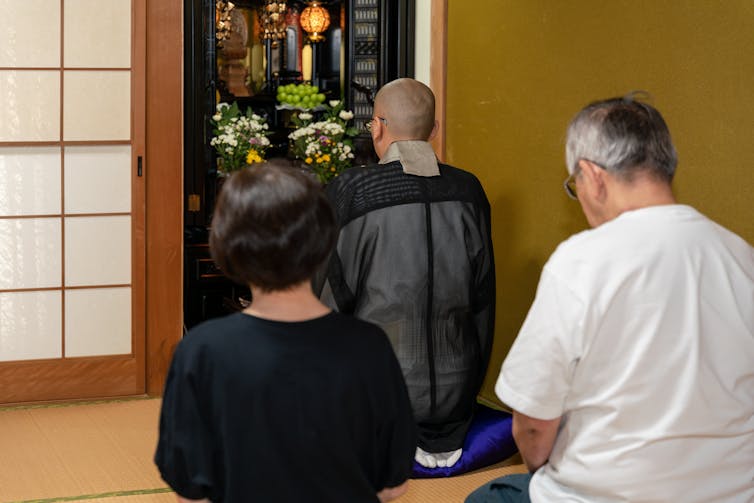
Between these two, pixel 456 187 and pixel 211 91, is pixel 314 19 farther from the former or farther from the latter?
pixel 456 187

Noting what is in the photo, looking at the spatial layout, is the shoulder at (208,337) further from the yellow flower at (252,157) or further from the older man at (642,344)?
the yellow flower at (252,157)

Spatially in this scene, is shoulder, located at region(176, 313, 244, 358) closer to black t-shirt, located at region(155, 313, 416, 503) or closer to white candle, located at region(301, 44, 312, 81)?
black t-shirt, located at region(155, 313, 416, 503)

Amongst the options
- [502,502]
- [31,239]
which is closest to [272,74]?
[31,239]

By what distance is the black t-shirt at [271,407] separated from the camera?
1.40 m

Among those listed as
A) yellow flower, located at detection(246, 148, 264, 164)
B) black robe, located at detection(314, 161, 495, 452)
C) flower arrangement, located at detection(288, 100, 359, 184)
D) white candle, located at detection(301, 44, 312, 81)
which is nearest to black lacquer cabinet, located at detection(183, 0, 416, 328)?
flower arrangement, located at detection(288, 100, 359, 184)

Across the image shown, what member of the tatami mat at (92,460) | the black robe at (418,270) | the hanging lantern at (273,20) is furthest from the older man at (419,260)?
the hanging lantern at (273,20)

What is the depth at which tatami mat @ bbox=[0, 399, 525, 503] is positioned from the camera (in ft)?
10.1

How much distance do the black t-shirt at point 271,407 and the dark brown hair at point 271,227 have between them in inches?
2.9

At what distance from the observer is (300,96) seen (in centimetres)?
539

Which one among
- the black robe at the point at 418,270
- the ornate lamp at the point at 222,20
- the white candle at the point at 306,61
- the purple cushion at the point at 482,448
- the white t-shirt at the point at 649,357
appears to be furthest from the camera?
the white candle at the point at 306,61

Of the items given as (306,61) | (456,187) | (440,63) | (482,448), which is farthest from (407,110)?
(306,61)

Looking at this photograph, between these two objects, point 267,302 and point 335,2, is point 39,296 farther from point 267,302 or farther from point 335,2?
point 267,302

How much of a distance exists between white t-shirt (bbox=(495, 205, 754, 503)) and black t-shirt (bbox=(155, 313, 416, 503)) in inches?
12.9

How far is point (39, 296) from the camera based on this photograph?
4238 mm
